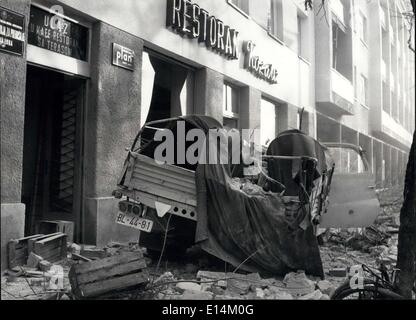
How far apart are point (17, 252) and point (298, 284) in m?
3.41

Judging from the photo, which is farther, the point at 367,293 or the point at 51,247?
the point at 51,247

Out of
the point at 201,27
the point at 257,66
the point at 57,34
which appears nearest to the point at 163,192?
the point at 57,34

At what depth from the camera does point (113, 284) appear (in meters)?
4.19

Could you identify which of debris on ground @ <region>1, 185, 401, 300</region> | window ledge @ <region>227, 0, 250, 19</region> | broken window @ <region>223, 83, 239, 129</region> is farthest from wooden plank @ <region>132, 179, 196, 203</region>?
window ledge @ <region>227, 0, 250, 19</region>

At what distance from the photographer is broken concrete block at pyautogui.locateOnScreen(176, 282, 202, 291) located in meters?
4.69

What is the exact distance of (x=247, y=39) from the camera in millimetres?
12469

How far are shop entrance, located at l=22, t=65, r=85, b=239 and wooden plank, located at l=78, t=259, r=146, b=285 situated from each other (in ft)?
10.8

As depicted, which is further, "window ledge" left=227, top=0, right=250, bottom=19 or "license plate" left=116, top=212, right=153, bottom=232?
"window ledge" left=227, top=0, right=250, bottom=19

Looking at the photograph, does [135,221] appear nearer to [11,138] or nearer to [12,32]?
[11,138]

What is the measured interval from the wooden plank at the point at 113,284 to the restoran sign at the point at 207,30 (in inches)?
243

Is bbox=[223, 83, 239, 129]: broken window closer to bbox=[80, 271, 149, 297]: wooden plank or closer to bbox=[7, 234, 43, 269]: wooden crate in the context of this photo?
bbox=[7, 234, 43, 269]: wooden crate

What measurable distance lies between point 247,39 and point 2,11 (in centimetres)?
784
